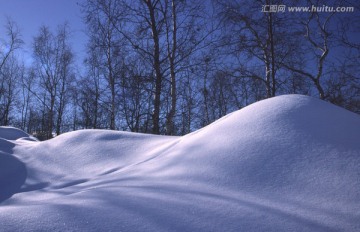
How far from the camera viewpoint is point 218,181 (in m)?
1.44

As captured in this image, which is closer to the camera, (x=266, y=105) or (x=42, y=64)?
(x=266, y=105)

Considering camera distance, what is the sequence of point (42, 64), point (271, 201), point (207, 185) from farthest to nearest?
1. point (42, 64)
2. point (207, 185)
3. point (271, 201)

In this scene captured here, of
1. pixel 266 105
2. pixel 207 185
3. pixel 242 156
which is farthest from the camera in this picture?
pixel 266 105

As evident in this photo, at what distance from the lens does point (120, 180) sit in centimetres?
167

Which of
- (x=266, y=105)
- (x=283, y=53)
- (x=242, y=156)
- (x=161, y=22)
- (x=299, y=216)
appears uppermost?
(x=161, y=22)

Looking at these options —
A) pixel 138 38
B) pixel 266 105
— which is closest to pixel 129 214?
pixel 266 105

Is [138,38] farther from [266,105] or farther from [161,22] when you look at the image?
[266,105]

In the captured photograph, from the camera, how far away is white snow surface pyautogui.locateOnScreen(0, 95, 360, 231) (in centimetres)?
101

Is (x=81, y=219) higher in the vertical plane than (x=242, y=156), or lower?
lower

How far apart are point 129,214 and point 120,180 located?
2.15 ft

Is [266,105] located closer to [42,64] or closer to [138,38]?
[138,38]

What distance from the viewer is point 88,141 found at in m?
2.74

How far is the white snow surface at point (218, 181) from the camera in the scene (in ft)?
3.30

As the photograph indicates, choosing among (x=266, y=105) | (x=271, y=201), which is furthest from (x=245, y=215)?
(x=266, y=105)
